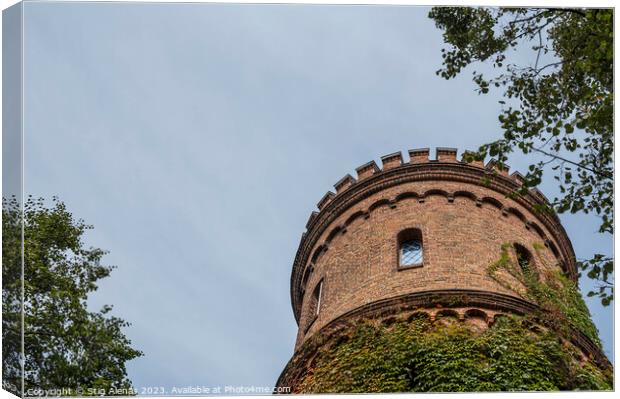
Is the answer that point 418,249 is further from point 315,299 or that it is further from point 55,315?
point 55,315

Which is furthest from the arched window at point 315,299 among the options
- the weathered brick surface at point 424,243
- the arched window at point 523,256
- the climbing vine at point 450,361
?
the arched window at point 523,256

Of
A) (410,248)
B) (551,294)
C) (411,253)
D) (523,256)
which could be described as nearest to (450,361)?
(551,294)

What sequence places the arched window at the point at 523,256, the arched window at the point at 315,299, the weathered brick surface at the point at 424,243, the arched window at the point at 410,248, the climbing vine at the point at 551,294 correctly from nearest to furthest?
the climbing vine at the point at 551,294 → the weathered brick surface at the point at 424,243 → the arched window at the point at 410,248 → the arched window at the point at 523,256 → the arched window at the point at 315,299

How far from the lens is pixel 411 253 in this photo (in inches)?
774

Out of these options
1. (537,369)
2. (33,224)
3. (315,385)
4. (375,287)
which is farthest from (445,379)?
(33,224)

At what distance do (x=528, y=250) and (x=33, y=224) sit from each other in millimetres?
10176

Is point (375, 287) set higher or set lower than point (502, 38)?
lower

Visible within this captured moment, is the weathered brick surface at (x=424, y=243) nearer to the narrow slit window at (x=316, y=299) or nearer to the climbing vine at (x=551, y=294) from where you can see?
the narrow slit window at (x=316, y=299)

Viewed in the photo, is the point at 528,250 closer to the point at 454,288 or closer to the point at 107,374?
the point at 454,288

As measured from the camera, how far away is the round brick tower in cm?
1742

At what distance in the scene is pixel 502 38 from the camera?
1561 cm

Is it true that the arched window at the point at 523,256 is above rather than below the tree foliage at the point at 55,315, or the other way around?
above

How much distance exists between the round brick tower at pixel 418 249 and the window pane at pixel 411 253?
0.08 ft

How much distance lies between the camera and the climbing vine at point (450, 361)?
587 inches
